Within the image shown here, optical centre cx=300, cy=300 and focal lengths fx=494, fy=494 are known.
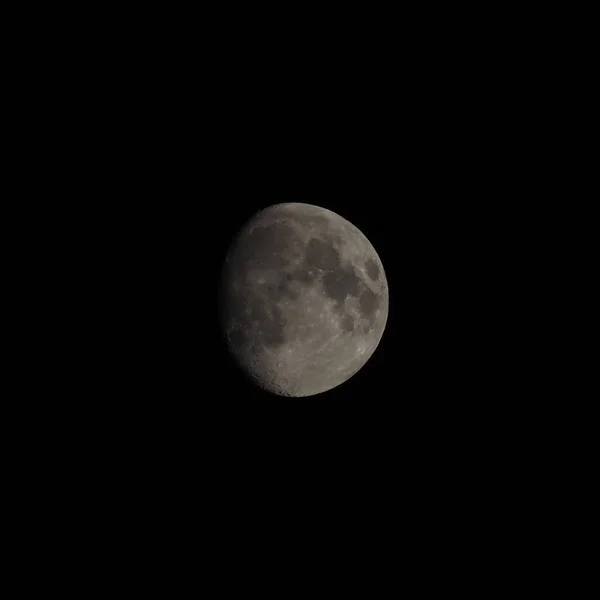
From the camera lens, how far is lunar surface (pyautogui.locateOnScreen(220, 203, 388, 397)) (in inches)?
159

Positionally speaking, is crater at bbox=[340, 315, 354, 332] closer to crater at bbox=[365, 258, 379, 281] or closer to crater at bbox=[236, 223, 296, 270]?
crater at bbox=[365, 258, 379, 281]

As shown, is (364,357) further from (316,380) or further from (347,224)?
(347,224)

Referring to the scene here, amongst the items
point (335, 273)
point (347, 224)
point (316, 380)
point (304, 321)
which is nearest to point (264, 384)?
point (316, 380)

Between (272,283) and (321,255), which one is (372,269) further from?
(272,283)

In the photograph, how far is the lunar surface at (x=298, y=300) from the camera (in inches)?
159

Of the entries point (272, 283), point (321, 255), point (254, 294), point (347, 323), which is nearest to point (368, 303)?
point (347, 323)

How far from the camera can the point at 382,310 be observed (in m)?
4.50

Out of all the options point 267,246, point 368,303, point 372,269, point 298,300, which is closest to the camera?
point 298,300

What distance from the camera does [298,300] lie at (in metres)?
4.01

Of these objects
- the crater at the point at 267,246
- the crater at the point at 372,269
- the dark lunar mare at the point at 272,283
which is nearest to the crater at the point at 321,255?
the dark lunar mare at the point at 272,283

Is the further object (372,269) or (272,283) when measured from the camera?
(372,269)

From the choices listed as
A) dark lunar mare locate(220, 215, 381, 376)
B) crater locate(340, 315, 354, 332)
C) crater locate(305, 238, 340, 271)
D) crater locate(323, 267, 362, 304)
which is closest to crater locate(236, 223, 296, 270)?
dark lunar mare locate(220, 215, 381, 376)

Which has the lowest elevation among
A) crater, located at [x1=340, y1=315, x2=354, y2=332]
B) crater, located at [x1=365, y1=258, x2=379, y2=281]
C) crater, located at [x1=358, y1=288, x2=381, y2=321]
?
crater, located at [x1=340, y1=315, x2=354, y2=332]

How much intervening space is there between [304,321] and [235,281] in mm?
681
